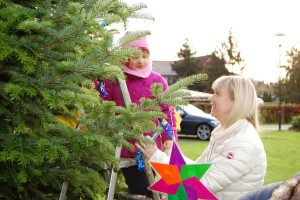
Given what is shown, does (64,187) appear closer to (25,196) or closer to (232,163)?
(25,196)

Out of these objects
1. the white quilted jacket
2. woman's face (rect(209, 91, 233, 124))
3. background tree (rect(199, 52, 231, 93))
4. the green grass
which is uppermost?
background tree (rect(199, 52, 231, 93))

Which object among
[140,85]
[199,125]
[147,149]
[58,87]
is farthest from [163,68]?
[58,87]

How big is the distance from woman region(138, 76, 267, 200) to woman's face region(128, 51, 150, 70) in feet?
1.86

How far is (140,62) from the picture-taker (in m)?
3.21

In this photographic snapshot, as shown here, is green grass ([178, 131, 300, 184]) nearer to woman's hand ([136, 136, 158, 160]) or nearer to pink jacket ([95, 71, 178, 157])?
pink jacket ([95, 71, 178, 157])

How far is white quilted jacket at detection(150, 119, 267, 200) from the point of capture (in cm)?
258

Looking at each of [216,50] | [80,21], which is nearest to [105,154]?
[80,21]

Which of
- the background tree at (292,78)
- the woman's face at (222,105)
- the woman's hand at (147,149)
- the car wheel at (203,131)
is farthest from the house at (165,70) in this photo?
the woman's hand at (147,149)

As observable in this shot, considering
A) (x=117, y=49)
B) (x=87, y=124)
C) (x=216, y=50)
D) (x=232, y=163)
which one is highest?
(x=216, y=50)

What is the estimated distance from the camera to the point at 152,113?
2148 mm

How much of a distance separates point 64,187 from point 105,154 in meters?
0.48

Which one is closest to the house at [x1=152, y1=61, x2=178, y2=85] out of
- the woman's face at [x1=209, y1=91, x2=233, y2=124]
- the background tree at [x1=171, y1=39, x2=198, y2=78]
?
the background tree at [x1=171, y1=39, x2=198, y2=78]

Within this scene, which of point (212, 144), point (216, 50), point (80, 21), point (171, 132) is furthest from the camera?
point (216, 50)

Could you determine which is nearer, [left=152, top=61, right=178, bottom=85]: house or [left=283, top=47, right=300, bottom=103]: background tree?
[left=283, top=47, right=300, bottom=103]: background tree
